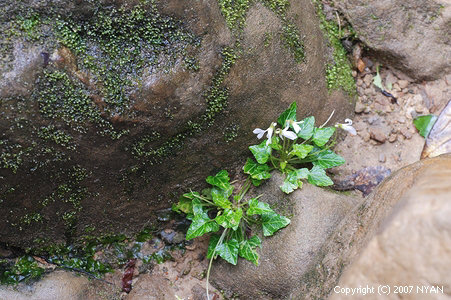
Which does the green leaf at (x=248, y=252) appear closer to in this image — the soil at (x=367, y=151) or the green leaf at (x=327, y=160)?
the soil at (x=367, y=151)

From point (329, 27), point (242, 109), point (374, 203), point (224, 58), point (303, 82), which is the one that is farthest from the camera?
point (329, 27)

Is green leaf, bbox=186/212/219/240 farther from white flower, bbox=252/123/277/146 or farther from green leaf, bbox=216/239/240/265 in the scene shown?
white flower, bbox=252/123/277/146

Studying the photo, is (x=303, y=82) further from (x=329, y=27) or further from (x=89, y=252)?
(x=89, y=252)

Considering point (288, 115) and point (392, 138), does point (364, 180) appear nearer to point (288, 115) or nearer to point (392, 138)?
point (392, 138)

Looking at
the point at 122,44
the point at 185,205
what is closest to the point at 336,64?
the point at 185,205

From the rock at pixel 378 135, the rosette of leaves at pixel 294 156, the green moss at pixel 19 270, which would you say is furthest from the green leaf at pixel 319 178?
the green moss at pixel 19 270

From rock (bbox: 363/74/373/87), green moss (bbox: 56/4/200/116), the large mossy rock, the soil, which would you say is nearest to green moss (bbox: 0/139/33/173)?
the large mossy rock

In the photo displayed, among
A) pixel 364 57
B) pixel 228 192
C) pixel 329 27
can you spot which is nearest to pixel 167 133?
pixel 228 192
